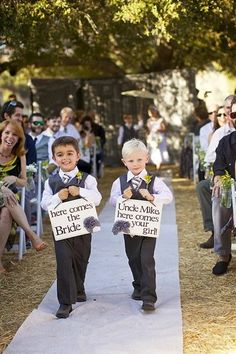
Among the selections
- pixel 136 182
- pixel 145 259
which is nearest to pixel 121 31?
pixel 136 182

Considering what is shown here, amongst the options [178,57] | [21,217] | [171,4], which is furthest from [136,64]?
[21,217]

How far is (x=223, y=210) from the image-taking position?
7047 mm

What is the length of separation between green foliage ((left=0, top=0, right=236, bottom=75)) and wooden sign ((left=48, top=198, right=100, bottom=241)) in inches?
206

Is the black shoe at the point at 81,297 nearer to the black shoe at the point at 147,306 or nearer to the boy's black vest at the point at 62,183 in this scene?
the black shoe at the point at 147,306

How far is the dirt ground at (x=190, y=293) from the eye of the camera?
516 centimetres

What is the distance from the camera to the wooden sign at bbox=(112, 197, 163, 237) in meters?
5.75

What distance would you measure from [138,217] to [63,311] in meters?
0.96

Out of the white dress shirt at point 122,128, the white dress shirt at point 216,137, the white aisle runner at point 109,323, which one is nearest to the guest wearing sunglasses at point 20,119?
the white aisle runner at point 109,323

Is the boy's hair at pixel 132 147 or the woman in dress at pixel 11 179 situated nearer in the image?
the boy's hair at pixel 132 147

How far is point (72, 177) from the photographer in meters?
5.82

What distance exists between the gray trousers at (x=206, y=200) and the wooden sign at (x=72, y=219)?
3.10 metres

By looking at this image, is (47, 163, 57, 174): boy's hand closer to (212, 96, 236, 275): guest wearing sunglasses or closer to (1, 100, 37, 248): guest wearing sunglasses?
(1, 100, 37, 248): guest wearing sunglasses

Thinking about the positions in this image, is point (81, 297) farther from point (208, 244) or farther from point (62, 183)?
point (208, 244)

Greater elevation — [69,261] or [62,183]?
[62,183]
